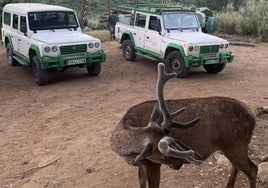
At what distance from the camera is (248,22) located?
58.7 feet

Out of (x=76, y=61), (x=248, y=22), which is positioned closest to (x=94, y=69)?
(x=76, y=61)

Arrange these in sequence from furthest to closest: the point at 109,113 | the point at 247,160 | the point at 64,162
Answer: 1. the point at 109,113
2. the point at 64,162
3. the point at 247,160

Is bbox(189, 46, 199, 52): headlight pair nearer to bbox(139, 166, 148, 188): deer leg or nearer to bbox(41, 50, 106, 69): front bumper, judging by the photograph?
bbox(41, 50, 106, 69): front bumper

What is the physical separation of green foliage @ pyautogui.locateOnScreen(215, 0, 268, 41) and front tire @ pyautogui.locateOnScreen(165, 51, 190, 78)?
23.1 feet

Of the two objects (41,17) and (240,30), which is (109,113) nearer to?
(41,17)

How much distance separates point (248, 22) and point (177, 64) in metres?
8.04

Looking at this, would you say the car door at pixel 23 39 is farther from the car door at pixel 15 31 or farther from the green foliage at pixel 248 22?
the green foliage at pixel 248 22

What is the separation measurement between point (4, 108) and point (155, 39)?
5109mm

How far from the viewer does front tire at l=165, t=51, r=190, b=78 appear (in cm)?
1111

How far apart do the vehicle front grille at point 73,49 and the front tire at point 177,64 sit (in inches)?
98.3

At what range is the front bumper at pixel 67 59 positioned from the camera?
10.3 metres

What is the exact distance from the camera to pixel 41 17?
11.4m

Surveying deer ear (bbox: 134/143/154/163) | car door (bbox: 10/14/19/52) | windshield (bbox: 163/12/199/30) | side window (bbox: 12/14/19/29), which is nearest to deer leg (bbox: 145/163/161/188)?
deer ear (bbox: 134/143/154/163)

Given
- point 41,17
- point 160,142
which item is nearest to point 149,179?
point 160,142
